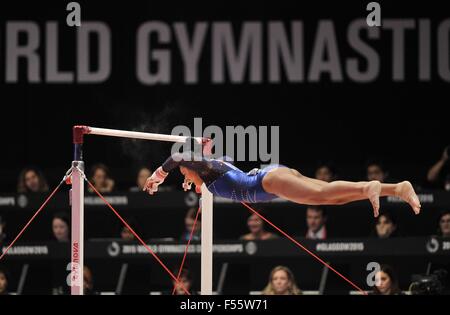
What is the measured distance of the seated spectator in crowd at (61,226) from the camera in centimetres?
940

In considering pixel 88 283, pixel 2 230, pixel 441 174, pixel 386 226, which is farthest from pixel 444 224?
pixel 2 230

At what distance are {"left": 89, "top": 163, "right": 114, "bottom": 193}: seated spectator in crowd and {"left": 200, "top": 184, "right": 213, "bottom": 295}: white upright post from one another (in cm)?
296

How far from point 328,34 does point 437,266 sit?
2881 mm

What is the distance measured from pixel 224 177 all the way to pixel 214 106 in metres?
4.06

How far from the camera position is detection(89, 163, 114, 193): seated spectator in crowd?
32.2 ft

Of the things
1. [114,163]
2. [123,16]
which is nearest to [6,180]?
[114,163]

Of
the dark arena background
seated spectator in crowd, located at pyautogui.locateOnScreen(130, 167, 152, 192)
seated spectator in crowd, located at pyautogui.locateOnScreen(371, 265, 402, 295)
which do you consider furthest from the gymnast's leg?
seated spectator in crowd, located at pyautogui.locateOnScreen(130, 167, 152, 192)

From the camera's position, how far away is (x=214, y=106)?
10555 millimetres

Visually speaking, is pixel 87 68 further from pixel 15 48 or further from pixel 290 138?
pixel 290 138

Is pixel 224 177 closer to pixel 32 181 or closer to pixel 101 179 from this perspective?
pixel 101 179

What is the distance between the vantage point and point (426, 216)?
31.2 ft

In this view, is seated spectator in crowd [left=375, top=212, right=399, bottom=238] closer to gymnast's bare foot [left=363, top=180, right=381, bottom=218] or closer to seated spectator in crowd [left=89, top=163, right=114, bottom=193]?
seated spectator in crowd [left=89, top=163, right=114, bottom=193]

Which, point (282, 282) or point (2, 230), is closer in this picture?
point (282, 282)
